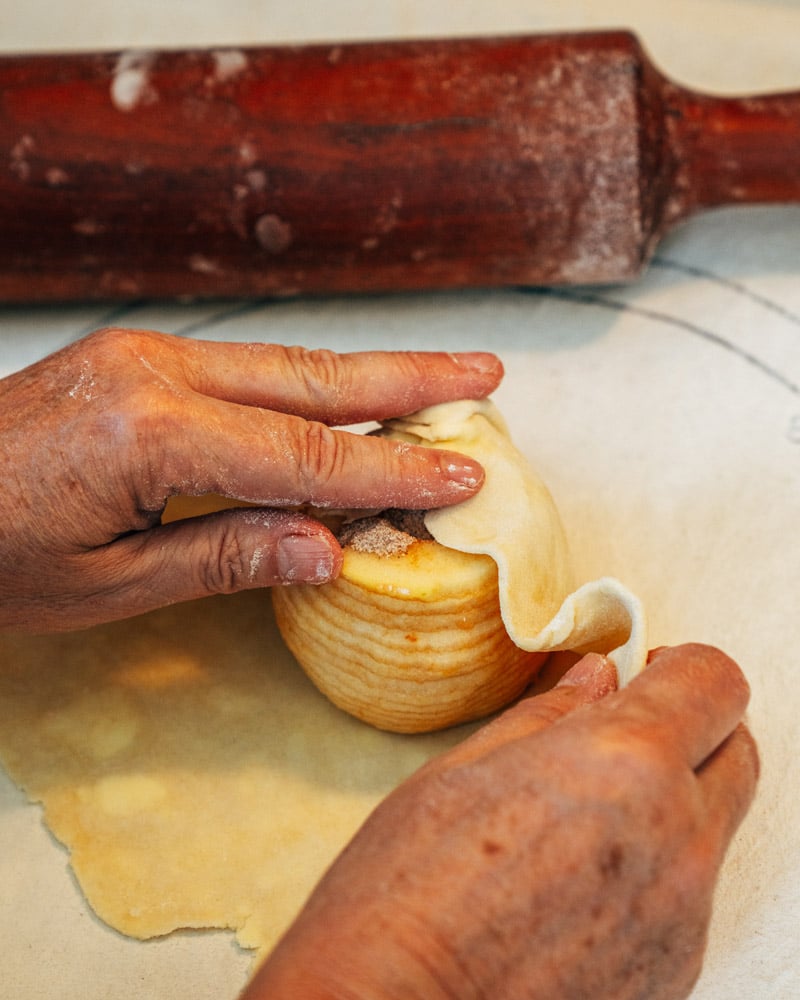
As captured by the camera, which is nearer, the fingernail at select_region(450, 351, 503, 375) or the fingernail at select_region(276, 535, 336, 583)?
the fingernail at select_region(276, 535, 336, 583)

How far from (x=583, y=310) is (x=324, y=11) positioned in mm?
1142

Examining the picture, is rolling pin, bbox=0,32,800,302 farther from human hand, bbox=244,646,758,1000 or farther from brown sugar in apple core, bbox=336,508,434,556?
human hand, bbox=244,646,758,1000

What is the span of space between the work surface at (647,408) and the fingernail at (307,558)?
0.53m

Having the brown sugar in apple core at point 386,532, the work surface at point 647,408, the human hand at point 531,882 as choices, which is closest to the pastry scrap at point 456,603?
the brown sugar in apple core at point 386,532

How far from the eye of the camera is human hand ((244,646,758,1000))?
1.00 metres

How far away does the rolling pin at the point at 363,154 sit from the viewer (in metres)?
1.94

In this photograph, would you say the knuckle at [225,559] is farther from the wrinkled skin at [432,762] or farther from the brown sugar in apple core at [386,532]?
the brown sugar in apple core at [386,532]

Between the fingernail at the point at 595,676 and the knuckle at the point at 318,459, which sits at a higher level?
the knuckle at the point at 318,459

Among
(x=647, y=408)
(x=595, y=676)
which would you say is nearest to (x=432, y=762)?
(x=595, y=676)

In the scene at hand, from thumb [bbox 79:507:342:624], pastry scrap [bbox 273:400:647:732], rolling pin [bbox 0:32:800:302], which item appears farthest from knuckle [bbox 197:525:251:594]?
rolling pin [bbox 0:32:800:302]

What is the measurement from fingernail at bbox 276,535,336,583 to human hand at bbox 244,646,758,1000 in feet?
1.17

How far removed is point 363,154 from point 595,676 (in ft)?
3.69

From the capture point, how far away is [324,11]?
2.67 m

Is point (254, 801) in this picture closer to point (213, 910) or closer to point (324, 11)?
point (213, 910)
